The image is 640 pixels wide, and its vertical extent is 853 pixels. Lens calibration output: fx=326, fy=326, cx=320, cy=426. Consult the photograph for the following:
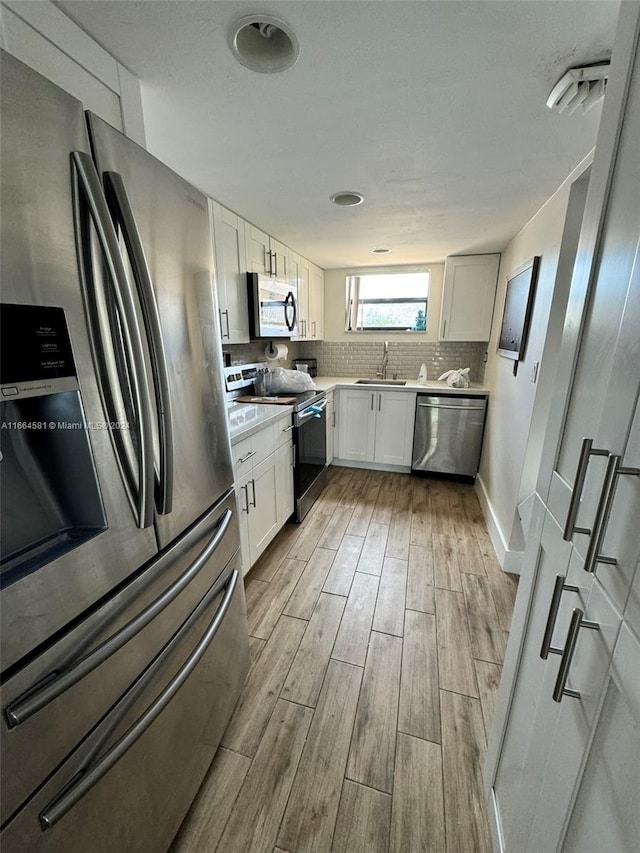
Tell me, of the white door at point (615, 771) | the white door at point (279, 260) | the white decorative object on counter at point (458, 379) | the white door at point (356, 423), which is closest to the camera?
the white door at point (615, 771)

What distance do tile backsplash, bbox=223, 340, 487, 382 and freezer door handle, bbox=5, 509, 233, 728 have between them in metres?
2.82

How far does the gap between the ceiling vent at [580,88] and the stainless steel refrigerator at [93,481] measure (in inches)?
48.9

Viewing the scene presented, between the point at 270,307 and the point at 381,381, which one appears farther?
the point at 381,381

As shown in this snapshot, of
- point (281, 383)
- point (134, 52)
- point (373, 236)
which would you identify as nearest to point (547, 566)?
point (134, 52)

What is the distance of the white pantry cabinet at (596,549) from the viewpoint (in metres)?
0.48

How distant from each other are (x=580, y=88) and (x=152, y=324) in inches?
60.4

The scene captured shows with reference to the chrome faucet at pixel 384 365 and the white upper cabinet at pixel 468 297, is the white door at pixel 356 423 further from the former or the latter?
the white upper cabinet at pixel 468 297

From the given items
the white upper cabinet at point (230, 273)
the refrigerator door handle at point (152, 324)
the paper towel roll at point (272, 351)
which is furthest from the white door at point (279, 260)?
the refrigerator door handle at point (152, 324)

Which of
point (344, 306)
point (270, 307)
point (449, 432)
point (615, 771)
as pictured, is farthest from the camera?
point (344, 306)

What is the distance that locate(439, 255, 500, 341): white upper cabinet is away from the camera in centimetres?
321

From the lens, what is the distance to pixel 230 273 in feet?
7.08

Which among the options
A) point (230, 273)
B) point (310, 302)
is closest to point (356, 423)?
point (310, 302)

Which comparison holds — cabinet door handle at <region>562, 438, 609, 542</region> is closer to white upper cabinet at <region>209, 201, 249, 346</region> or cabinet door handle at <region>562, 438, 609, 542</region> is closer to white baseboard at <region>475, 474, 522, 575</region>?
white baseboard at <region>475, 474, 522, 575</region>

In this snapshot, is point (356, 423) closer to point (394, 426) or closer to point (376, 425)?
point (376, 425)
